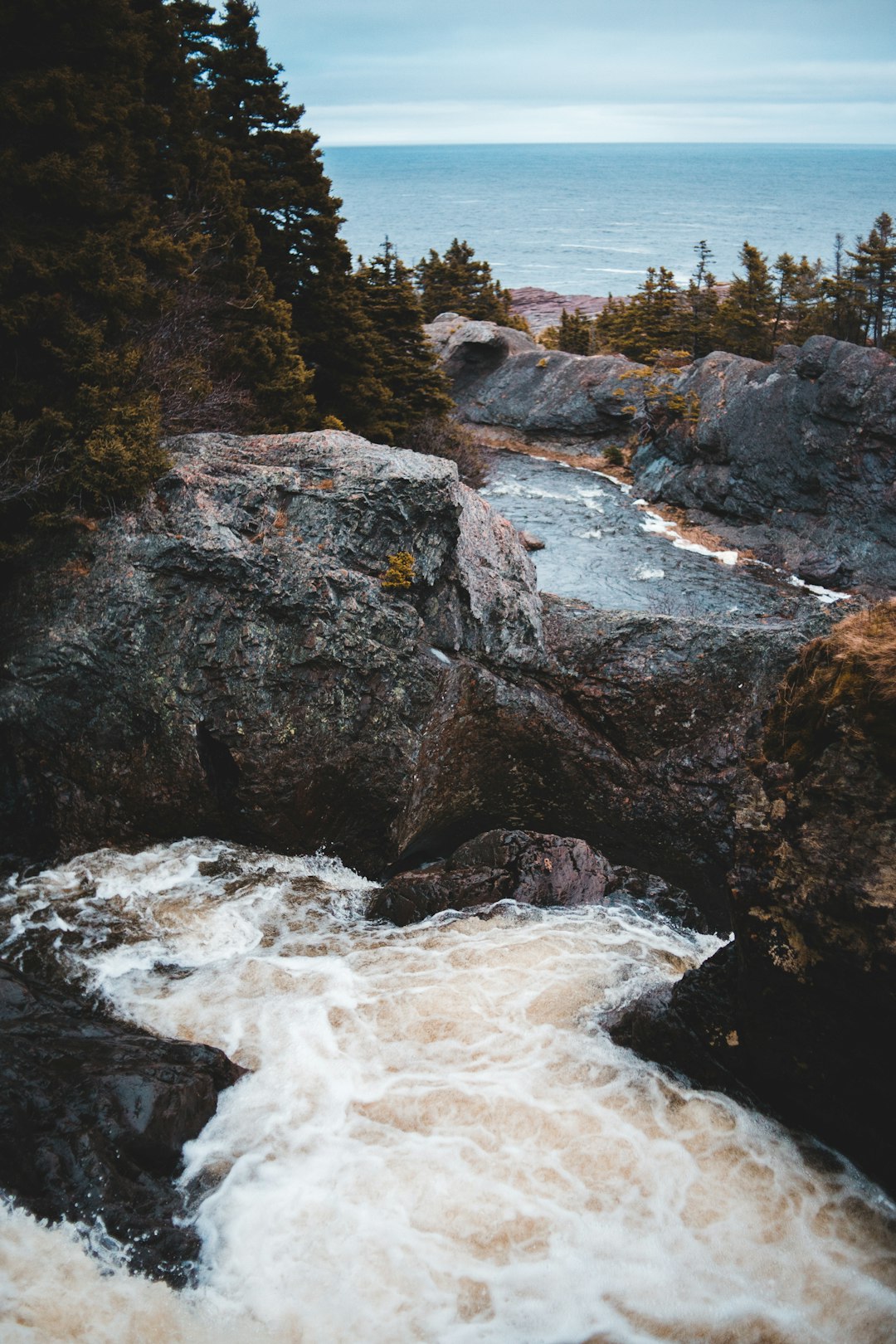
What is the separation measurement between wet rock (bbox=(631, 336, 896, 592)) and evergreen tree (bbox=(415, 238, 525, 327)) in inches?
1046

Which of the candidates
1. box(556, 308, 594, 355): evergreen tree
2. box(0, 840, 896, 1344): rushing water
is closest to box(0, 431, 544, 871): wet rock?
box(0, 840, 896, 1344): rushing water

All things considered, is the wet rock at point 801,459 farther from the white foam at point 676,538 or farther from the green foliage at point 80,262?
the green foliage at point 80,262

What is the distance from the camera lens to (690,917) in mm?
12695

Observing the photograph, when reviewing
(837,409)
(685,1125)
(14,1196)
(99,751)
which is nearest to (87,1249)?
(14,1196)

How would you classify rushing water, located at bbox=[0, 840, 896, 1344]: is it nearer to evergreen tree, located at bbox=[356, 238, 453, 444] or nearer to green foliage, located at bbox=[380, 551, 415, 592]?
green foliage, located at bbox=[380, 551, 415, 592]

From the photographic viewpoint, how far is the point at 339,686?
12.3 meters

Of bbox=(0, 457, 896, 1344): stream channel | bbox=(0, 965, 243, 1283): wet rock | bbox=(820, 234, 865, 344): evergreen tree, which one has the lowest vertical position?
bbox=(0, 457, 896, 1344): stream channel

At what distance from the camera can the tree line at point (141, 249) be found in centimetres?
1177

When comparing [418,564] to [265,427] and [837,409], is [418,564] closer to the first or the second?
[265,427]

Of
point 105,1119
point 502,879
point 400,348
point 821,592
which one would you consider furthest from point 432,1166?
point 400,348

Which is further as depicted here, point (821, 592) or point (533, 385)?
point (533, 385)

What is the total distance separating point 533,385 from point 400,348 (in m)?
19.3

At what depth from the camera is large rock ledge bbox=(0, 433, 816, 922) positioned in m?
11.6

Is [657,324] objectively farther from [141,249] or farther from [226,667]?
[226,667]
